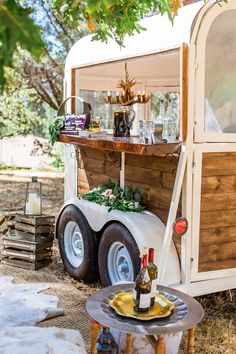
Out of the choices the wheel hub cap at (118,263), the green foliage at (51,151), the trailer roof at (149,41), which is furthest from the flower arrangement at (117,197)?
the green foliage at (51,151)

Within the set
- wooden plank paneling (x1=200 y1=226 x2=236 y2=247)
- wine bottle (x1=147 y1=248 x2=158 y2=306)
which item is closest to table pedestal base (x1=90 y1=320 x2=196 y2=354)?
wine bottle (x1=147 y1=248 x2=158 y2=306)

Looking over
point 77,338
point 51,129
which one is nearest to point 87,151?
point 51,129

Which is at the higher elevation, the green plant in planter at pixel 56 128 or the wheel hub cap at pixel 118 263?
the green plant in planter at pixel 56 128

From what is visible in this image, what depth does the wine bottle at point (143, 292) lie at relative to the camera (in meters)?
2.68

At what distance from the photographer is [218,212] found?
3.79m

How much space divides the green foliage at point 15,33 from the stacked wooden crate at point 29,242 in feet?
12.0

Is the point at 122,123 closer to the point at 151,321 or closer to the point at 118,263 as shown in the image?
the point at 118,263

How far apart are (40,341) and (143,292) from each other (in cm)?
83

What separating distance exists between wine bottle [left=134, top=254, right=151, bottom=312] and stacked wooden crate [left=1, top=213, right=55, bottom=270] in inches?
90.3

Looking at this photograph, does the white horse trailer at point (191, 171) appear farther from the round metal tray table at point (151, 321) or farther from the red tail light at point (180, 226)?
the round metal tray table at point (151, 321)

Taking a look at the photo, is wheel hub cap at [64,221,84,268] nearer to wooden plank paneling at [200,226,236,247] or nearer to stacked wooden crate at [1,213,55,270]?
stacked wooden crate at [1,213,55,270]

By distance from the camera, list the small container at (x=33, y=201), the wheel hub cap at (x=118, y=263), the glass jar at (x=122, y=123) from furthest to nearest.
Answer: the small container at (x=33, y=201), the glass jar at (x=122, y=123), the wheel hub cap at (x=118, y=263)

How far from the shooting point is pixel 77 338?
3301 mm

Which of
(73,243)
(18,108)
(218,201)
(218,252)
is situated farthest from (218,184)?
(18,108)
